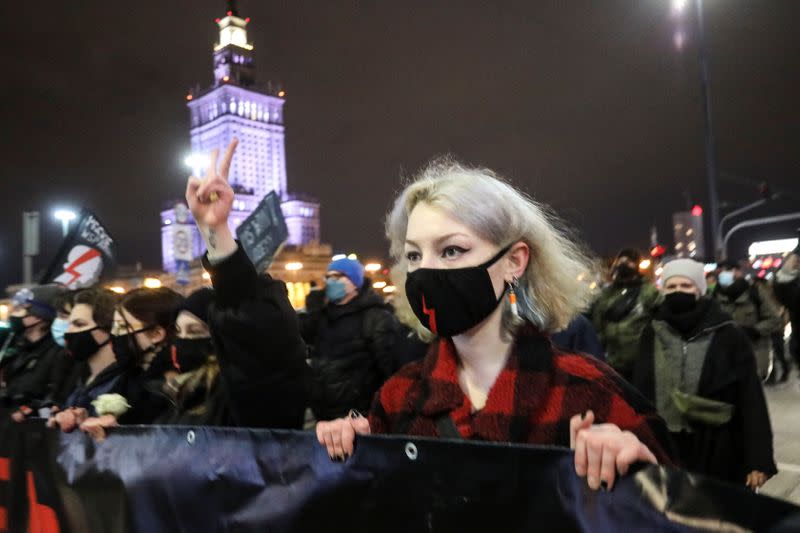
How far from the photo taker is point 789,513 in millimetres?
985

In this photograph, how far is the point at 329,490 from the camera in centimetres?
173

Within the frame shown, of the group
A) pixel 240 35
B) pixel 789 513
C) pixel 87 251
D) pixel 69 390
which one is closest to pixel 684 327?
pixel 789 513

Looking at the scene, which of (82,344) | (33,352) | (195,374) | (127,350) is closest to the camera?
(195,374)

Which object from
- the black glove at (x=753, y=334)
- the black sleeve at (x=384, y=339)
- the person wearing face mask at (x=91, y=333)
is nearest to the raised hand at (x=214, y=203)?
the person wearing face mask at (x=91, y=333)

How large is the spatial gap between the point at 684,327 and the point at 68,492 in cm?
336

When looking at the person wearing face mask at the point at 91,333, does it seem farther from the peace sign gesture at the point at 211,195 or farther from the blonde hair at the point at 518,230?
the blonde hair at the point at 518,230

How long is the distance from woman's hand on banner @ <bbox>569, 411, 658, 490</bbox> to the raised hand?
126 centimetres

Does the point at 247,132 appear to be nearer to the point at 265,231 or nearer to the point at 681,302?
the point at 265,231

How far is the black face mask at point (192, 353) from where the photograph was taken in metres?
2.98

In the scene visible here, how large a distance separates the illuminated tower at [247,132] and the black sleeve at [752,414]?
306ft

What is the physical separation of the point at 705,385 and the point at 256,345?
2740 mm

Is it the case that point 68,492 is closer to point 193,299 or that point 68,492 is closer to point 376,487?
point 193,299

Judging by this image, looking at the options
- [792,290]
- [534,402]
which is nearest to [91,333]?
[534,402]

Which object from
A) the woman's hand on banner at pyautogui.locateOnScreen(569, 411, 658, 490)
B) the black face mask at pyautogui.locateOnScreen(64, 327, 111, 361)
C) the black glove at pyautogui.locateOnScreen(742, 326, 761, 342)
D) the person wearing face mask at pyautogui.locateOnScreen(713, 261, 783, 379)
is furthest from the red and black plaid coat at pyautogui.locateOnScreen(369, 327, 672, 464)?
the black glove at pyautogui.locateOnScreen(742, 326, 761, 342)
